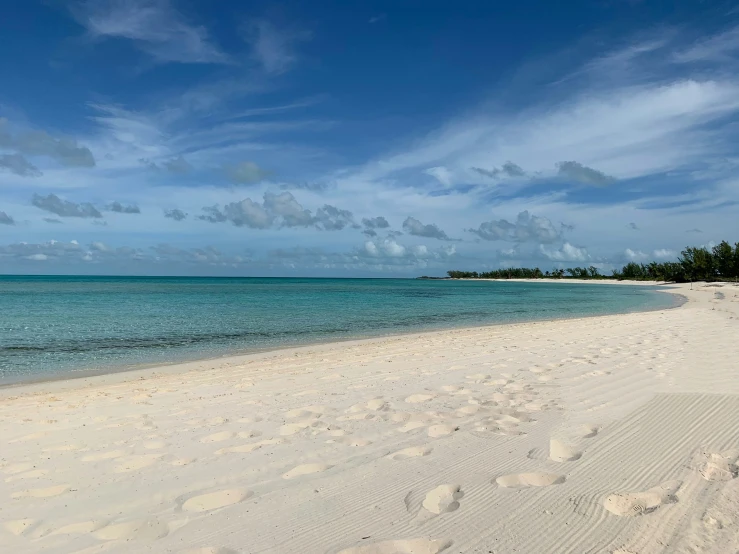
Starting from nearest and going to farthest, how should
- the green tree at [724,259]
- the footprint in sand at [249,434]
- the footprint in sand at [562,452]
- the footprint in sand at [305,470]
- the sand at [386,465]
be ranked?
the sand at [386,465], the footprint in sand at [305,470], the footprint in sand at [562,452], the footprint in sand at [249,434], the green tree at [724,259]

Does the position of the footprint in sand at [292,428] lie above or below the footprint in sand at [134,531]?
below

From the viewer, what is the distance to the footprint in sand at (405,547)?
3115 mm

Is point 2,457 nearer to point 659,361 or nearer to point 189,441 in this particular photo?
point 189,441

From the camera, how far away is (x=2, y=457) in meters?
5.15

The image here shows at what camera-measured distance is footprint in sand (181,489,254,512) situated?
3.83m

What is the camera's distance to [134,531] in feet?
11.4

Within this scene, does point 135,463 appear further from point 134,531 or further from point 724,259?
point 724,259

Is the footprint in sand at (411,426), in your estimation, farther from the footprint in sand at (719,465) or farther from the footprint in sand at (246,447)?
the footprint in sand at (719,465)

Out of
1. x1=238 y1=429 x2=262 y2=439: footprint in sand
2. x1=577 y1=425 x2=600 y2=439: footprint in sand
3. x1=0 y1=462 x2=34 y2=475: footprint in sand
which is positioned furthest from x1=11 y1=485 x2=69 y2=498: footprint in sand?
x1=577 y1=425 x2=600 y2=439: footprint in sand

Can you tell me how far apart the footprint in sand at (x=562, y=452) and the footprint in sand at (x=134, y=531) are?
11.7ft

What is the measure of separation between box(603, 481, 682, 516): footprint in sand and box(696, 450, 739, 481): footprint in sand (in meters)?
0.42

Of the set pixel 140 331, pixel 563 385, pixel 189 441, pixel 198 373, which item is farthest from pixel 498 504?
pixel 140 331

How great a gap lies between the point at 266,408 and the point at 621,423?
15.9ft

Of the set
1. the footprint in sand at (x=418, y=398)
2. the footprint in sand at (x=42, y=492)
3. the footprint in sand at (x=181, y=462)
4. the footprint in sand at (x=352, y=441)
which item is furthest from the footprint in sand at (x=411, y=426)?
the footprint in sand at (x=42, y=492)
